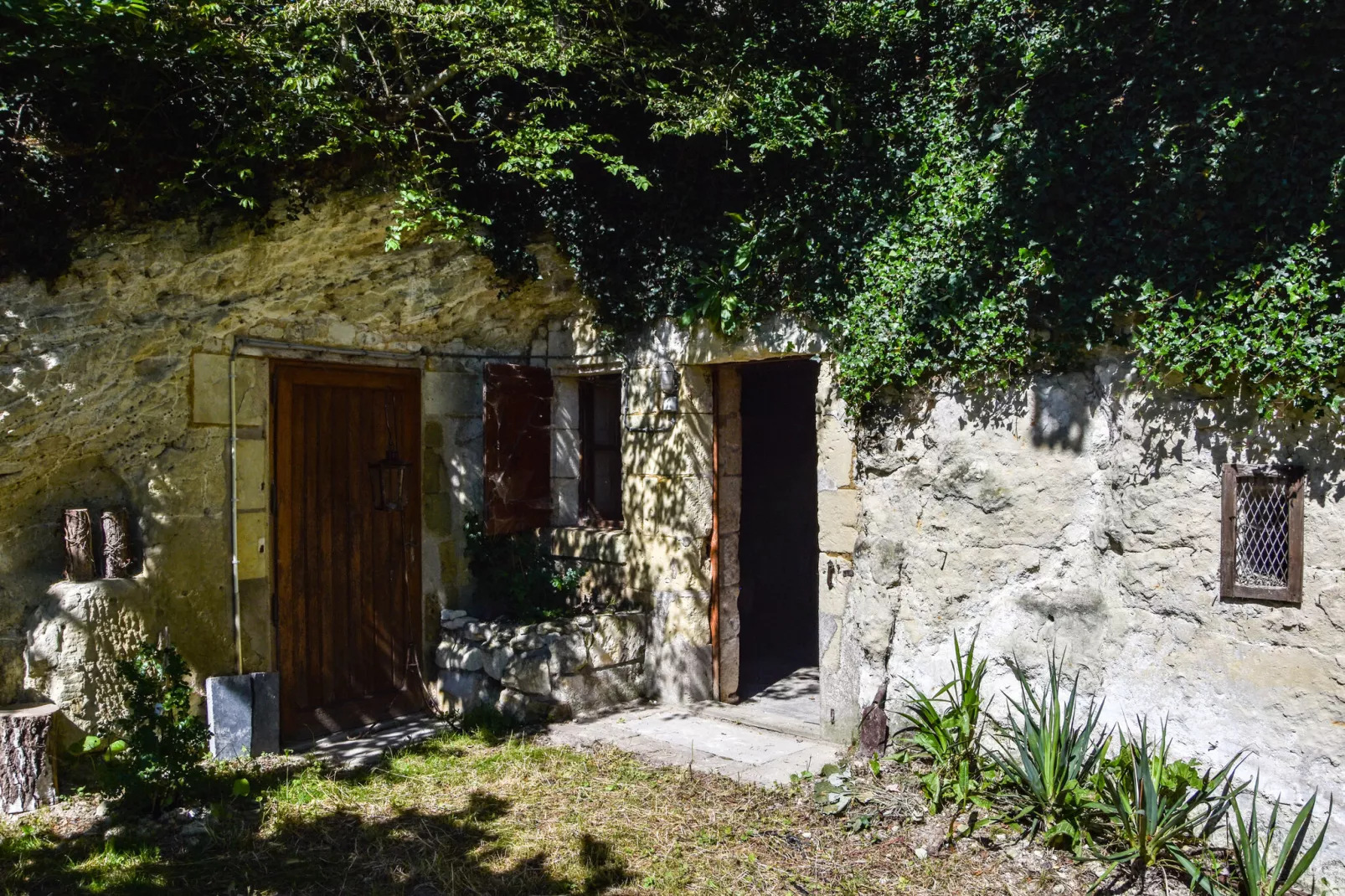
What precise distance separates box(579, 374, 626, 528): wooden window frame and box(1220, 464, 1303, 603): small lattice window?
375 cm

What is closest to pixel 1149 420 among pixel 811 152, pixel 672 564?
pixel 811 152

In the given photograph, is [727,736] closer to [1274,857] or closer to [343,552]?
[343,552]

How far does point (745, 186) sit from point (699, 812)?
136 inches

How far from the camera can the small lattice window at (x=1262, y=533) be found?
3.57 metres

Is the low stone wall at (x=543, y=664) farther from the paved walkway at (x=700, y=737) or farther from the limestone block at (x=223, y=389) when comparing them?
the limestone block at (x=223, y=389)

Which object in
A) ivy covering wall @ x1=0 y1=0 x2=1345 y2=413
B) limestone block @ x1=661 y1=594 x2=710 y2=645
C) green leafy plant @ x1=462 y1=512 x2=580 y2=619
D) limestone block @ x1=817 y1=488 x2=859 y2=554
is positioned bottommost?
limestone block @ x1=661 y1=594 x2=710 y2=645

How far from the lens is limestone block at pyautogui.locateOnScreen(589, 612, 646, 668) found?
19.0 ft

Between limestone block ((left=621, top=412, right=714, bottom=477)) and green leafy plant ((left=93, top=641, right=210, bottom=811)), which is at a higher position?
limestone block ((left=621, top=412, right=714, bottom=477))

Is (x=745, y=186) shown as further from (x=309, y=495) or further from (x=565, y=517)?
(x=309, y=495)

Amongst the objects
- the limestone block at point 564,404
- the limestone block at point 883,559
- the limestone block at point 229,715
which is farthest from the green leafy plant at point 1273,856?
the limestone block at point 229,715

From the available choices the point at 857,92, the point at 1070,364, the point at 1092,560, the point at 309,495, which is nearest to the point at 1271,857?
the point at 1092,560

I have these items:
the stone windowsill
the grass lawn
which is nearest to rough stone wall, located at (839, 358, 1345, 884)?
the grass lawn

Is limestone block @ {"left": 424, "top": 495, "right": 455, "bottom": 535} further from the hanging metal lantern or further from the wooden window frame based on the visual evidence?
the wooden window frame

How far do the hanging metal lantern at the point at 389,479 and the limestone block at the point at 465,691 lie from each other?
3.65ft
